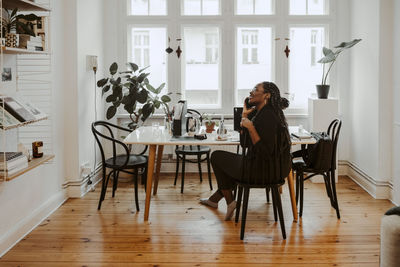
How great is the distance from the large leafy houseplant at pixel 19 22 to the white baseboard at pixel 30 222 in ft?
5.33

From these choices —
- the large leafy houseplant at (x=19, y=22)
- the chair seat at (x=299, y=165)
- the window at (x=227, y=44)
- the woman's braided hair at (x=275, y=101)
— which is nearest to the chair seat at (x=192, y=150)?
the window at (x=227, y=44)

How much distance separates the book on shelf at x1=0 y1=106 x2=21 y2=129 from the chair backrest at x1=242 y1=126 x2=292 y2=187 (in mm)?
1826

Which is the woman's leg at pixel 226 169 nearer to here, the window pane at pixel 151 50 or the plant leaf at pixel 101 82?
the plant leaf at pixel 101 82

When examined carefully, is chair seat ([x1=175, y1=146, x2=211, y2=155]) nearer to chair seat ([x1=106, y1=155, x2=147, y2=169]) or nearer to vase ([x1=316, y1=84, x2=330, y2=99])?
chair seat ([x1=106, y1=155, x2=147, y2=169])

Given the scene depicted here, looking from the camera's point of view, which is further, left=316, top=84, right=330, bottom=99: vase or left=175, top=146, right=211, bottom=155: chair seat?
left=316, top=84, right=330, bottom=99: vase

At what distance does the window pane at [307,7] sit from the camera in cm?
670

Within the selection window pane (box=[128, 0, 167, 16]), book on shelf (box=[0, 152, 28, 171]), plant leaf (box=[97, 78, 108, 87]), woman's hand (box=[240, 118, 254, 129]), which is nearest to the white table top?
woman's hand (box=[240, 118, 254, 129])

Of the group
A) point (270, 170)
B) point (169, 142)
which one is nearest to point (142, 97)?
point (169, 142)

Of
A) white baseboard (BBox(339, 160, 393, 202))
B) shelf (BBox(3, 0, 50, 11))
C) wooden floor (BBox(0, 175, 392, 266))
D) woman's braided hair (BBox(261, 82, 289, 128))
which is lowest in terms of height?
wooden floor (BBox(0, 175, 392, 266))

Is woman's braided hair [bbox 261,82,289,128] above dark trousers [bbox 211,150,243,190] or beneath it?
above

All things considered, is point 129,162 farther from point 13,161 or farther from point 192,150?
point 13,161

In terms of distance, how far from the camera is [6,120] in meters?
3.41

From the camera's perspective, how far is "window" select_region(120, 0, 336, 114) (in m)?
6.69

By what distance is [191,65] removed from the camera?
6.81m
